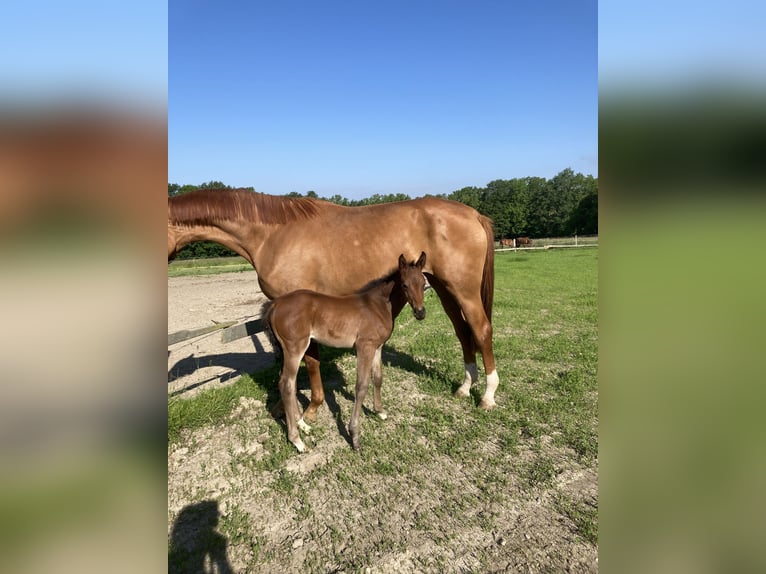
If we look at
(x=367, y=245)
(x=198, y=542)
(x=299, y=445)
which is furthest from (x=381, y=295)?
(x=198, y=542)

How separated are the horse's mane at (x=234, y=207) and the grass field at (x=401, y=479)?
2.00m

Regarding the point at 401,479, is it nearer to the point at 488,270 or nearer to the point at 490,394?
the point at 490,394

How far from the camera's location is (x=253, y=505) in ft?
9.08

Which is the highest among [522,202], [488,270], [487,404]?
[522,202]

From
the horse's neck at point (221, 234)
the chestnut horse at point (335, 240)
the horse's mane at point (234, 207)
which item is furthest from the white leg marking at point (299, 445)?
the horse's mane at point (234, 207)

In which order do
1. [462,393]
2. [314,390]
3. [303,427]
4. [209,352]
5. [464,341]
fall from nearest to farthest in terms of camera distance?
1. [303,427]
2. [314,390]
3. [462,393]
4. [464,341]
5. [209,352]


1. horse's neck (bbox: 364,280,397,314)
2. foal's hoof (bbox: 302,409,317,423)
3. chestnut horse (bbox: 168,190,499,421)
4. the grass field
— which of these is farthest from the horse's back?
the grass field

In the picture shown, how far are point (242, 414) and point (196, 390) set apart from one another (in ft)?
3.34

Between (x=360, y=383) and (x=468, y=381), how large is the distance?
5.34 feet

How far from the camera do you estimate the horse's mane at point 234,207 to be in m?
3.69

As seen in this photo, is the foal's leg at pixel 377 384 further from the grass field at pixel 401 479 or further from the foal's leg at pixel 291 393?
the foal's leg at pixel 291 393

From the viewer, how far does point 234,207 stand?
3.80m
